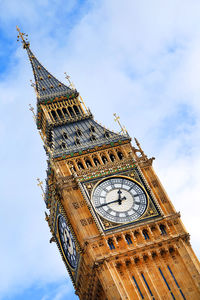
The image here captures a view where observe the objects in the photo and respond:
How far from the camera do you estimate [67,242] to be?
6794 centimetres

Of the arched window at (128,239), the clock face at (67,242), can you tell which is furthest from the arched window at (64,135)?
the arched window at (128,239)

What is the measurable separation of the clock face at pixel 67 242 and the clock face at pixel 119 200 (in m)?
3.96

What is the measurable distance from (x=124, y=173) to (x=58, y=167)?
5904mm

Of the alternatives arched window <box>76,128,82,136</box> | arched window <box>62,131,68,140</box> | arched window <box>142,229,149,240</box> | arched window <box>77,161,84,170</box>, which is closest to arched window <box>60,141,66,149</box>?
arched window <box>62,131,68,140</box>

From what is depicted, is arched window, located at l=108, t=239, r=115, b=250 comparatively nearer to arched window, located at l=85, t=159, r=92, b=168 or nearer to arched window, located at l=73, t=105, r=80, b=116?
arched window, located at l=85, t=159, r=92, b=168

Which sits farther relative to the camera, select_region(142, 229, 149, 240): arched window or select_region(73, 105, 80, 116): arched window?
select_region(73, 105, 80, 116): arched window

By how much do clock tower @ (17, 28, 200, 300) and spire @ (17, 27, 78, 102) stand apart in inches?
196

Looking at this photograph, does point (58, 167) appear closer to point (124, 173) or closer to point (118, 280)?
point (124, 173)

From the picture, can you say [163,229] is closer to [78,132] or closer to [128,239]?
[128,239]

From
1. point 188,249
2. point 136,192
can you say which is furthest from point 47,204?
point 188,249

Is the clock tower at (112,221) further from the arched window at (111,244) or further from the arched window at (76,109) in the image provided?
the arched window at (76,109)

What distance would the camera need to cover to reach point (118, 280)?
2397 inches

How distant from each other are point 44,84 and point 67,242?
19.0 meters

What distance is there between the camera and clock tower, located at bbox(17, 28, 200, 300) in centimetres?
6162
